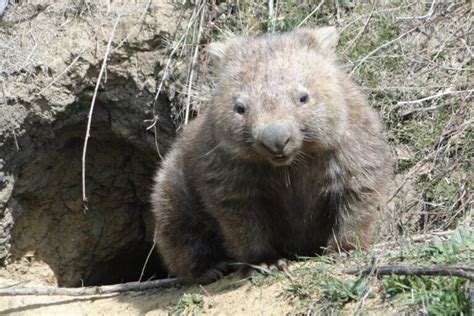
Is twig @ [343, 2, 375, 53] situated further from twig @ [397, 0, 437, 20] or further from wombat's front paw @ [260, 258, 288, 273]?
wombat's front paw @ [260, 258, 288, 273]

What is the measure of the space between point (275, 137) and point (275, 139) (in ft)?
0.04

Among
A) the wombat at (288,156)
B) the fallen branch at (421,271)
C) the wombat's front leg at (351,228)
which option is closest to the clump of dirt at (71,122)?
the wombat at (288,156)

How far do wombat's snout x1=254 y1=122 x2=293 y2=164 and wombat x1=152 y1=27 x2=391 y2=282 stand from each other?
42 millimetres

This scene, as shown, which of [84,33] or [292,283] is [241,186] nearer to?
[292,283]

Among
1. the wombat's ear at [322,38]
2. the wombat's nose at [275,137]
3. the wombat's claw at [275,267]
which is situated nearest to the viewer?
the wombat's nose at [275,137]

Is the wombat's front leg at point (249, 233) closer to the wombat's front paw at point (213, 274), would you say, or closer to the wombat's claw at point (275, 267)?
the wombat's claw at point (275, 267)

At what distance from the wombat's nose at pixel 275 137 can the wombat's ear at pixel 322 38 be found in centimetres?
117

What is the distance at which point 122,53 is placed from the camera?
802 cm

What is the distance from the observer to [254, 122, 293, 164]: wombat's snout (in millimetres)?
5055

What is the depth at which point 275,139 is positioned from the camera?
16.6 feet

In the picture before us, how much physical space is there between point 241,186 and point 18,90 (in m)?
3.12

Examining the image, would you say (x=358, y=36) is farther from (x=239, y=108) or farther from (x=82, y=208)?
(x=82, y=208)

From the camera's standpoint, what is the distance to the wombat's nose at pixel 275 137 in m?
5.05

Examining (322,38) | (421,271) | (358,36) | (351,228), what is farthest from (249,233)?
(358,36)
